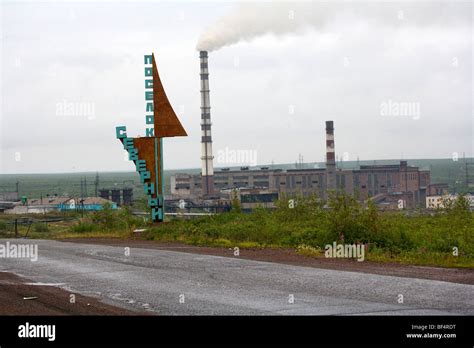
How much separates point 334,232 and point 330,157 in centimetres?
9310

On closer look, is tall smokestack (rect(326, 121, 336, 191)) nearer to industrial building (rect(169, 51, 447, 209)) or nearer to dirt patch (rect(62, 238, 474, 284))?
industrial building (rect(169, 51, 447, 209))

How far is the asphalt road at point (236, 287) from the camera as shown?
10.2m

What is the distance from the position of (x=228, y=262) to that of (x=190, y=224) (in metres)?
8.97

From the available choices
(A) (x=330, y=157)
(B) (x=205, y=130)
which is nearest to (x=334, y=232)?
(B) (x=205, y=130)

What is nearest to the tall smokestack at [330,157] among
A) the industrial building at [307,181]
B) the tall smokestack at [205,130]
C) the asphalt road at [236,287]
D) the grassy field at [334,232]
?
the industrial building at [307,181]

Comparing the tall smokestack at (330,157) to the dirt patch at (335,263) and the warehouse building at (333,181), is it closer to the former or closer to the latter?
the warehouse building at (333,181)

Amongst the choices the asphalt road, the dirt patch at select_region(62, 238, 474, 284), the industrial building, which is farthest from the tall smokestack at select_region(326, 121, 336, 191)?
the asphalt road

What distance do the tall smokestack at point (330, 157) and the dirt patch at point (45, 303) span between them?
96.8 metres

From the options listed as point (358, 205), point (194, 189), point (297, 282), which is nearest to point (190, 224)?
point (358, 205)

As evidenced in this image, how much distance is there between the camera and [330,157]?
11112 cm

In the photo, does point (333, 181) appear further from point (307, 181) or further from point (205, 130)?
point (205, 130)

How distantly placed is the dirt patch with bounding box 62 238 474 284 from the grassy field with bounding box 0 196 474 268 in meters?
0.56

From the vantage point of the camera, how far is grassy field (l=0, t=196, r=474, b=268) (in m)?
16.6
